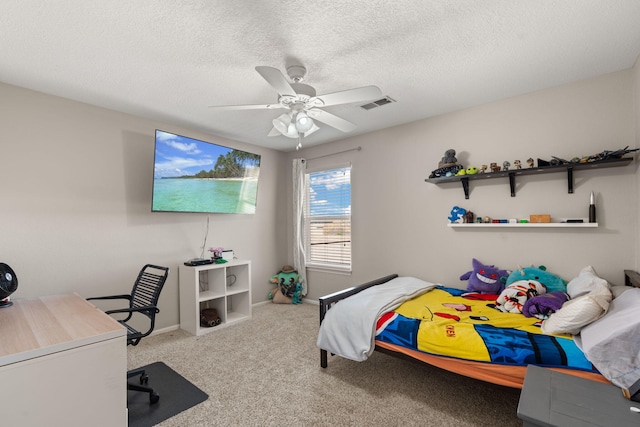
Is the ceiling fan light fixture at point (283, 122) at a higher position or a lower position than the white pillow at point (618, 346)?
higher

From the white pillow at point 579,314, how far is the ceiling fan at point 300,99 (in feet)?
5.94

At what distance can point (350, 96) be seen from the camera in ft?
6.72

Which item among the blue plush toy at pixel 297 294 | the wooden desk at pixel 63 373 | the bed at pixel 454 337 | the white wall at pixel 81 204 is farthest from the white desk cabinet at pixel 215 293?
the wooden desk at pixel 63 373

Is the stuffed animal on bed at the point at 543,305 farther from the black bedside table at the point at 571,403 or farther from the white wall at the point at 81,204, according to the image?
the white wall at the point at 81,204

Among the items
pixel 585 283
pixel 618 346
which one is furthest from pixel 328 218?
pixel 618 346

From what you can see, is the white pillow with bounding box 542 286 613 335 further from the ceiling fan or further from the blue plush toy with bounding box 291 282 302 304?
the blue plush toy with bounding box 291 282 302 304

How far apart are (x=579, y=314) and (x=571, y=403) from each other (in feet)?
2.19

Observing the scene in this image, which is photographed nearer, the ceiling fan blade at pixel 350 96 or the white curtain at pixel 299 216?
the ceiling fan blade at pixel 350 96

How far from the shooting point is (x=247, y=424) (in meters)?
1.86

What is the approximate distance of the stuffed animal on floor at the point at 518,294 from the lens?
7.67 feet

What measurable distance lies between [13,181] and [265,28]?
256cm

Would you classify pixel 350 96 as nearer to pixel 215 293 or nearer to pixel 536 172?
pixel 536 172

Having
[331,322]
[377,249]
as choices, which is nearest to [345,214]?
[377,249]

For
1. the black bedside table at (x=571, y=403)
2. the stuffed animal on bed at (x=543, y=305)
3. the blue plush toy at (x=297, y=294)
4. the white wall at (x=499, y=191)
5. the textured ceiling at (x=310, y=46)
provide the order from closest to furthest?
→ the black bedside table at (x=571, y=403), the textured ceiling at (x=310, y=46), the stuffed animal on bed at (x=543, y=305), the white wall at (x=499, y=191), the blue plush toy at (x=297, y=294)
